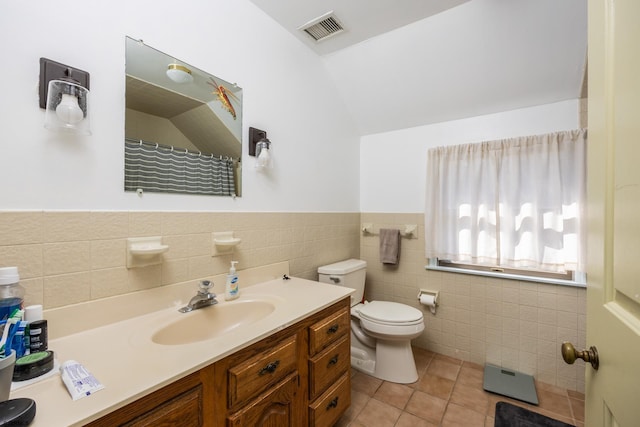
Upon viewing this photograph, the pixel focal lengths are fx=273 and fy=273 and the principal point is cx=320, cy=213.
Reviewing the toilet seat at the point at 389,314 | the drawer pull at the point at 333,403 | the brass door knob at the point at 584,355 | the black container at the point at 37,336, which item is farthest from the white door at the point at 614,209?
the black container at the point at 37,336

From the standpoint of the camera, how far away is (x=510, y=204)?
6.58 ft

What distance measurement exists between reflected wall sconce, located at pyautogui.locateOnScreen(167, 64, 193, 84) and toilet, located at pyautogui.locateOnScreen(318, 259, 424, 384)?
1.44 meters

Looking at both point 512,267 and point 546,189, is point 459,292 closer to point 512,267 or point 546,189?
point 512,267

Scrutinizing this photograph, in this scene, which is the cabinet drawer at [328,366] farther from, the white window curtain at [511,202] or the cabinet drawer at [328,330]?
the white window curtain at [511,202]

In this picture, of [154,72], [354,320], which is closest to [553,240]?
[354,320]

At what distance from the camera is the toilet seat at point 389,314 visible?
186 centimetres

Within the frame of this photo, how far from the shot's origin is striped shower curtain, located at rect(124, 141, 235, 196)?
44.2 inches

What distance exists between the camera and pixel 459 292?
223cm

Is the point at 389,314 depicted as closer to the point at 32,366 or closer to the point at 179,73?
the point at 32,366

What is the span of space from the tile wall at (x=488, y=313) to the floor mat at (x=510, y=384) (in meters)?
0.07

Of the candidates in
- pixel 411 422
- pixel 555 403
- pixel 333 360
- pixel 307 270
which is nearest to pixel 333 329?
pixel 333 360

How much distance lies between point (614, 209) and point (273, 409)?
117 centimetres

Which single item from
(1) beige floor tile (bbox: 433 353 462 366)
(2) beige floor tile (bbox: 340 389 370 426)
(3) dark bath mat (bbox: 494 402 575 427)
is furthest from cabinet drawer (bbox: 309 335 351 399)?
(1) beige floor tile (bbox: 433 353 462 366)

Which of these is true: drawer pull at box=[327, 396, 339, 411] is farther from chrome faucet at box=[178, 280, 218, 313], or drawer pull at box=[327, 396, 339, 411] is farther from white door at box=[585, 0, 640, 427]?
white door at box=[585, 0, 640, 427]
